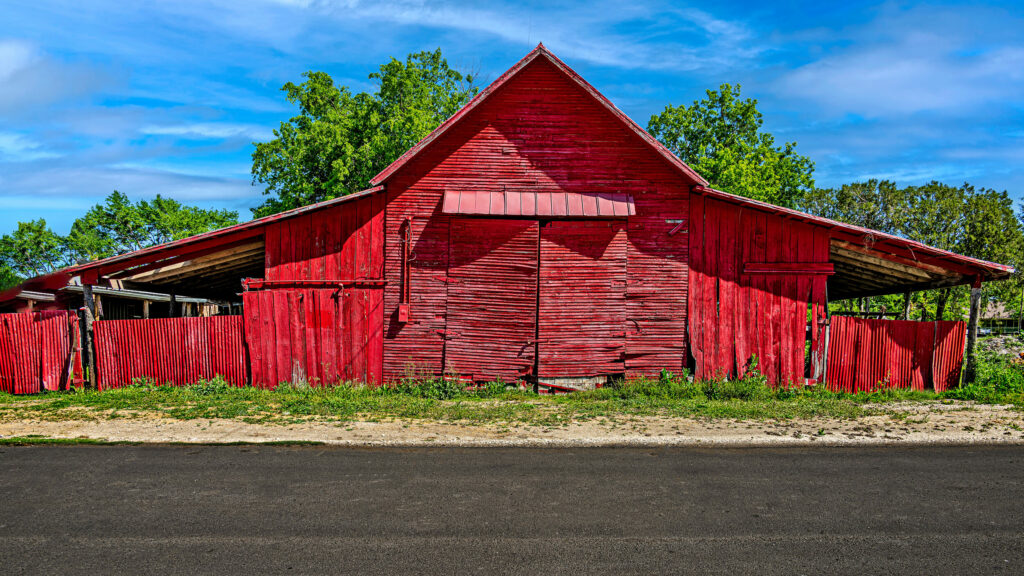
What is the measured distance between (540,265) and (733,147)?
30650 mm

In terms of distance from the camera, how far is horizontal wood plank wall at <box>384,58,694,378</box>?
14.1 meters

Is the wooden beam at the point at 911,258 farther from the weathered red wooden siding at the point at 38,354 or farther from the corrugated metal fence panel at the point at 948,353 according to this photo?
the weathered red wooden siding at the point at 38,354

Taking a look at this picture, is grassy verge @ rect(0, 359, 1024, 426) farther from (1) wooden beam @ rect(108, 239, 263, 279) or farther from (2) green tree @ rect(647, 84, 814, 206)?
(2) green tree @ rect(647, 84, 814, 206)

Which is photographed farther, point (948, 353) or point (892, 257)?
point (948, 353)

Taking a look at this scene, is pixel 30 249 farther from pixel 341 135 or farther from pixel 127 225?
pixel 341 135

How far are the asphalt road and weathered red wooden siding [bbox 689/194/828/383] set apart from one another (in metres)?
5.35

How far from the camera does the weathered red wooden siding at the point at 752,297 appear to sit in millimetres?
14172

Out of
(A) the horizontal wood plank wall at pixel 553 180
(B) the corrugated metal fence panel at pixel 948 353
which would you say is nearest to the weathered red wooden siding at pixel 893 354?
(B) the corrugated metal fence panel at pixel 948 353

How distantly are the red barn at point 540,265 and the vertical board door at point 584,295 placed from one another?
0.03 metres

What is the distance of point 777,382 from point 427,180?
9206 millimetres

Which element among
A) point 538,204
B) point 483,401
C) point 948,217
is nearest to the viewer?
point 483,401

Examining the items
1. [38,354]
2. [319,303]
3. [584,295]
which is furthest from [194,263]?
[584,295]

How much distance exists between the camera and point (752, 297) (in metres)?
14.2

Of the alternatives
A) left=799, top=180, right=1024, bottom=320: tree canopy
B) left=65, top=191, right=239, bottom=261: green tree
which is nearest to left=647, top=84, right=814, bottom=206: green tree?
left=799, top=180, right=1024, bottom=320: tree canopy
